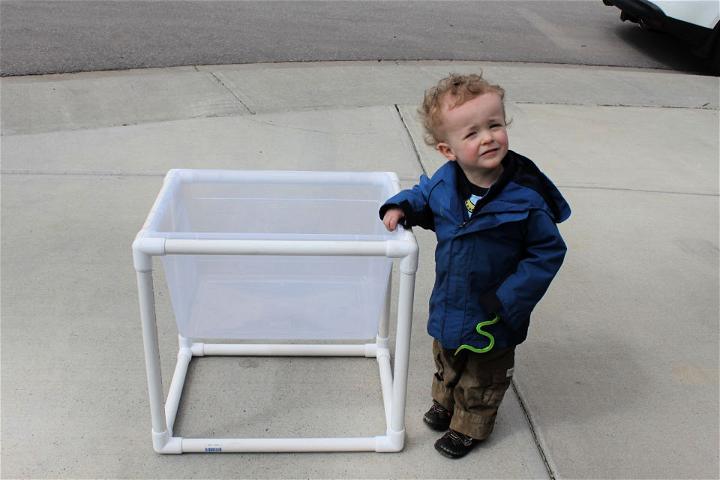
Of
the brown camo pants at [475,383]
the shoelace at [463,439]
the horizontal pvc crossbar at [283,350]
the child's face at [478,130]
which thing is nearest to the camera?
the child's face at [478,130]

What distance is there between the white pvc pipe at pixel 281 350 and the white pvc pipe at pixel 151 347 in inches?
21.0

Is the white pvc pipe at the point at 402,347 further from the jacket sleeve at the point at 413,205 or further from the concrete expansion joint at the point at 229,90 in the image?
the concrete expansion joint at the point at 229,90

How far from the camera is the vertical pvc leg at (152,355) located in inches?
81.3

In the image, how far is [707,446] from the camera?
2488 millimetres

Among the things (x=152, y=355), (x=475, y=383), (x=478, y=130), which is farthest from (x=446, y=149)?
(x=152, y=355)

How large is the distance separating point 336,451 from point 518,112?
3954 mm

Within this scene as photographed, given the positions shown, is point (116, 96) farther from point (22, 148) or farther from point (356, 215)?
point (356, 215)

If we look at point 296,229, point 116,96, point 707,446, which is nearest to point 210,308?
point 296,229

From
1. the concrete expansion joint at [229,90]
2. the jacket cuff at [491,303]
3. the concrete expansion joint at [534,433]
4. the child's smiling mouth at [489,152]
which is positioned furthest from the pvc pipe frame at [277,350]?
the concrete expansion joint at [229,90]

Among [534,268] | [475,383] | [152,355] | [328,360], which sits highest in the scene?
[534,268]

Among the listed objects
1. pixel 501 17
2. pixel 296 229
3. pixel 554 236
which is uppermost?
pixel 554 236

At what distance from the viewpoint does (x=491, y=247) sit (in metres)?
2.05

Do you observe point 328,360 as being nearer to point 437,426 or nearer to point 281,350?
point 281,350

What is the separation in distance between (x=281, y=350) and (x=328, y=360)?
0.18 meters
